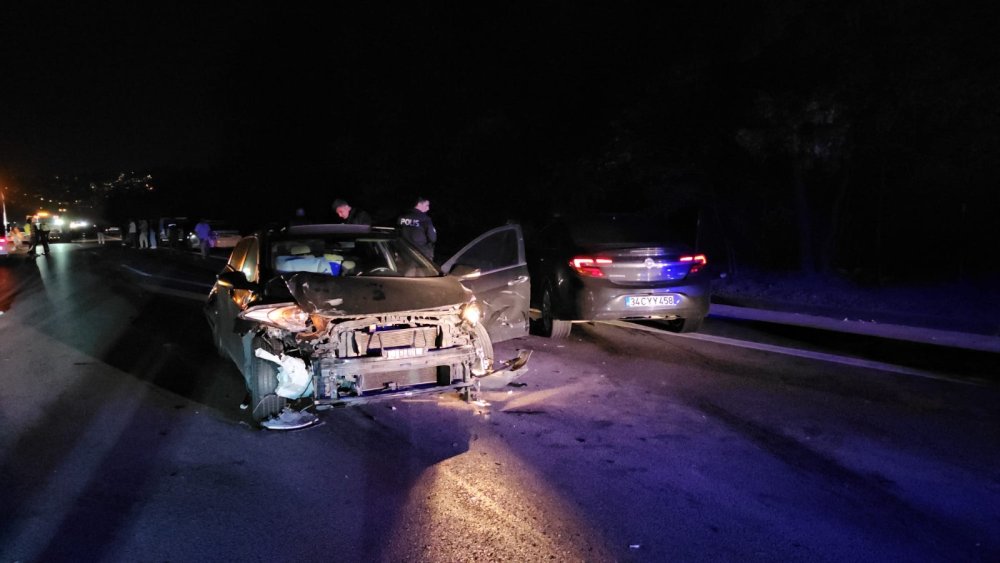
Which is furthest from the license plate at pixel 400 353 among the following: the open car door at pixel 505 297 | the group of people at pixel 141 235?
the group of people at pixel 141 235

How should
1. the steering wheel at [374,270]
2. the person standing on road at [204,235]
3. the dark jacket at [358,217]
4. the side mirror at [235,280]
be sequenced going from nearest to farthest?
the side mirror at [235,280] → the steering wheel at [374,270] → the dark jacket at [358,217] → the person standing on road at [204,235]

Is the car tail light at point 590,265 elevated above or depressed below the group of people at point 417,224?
below

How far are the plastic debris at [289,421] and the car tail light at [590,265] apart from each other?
387 cm

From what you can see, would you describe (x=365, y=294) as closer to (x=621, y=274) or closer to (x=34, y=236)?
(x=621, y=274)

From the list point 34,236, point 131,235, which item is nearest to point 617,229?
point 34,236

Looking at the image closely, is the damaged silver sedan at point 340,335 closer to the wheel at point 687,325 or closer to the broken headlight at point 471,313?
the broken headlight at point 471,313

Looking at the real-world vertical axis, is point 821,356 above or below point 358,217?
below

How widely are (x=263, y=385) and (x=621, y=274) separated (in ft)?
14.6

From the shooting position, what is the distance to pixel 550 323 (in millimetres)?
8750

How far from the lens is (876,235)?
13.3 metres

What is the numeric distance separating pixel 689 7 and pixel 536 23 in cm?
526

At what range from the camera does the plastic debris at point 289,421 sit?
513cm

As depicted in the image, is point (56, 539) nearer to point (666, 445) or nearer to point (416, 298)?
point (416, 298)

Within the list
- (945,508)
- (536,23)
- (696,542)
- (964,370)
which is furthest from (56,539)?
(536,23)
